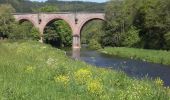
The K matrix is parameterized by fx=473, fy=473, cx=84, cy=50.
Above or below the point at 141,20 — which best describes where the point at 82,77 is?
above

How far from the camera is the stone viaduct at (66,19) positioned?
345 feet

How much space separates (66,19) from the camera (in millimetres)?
109188

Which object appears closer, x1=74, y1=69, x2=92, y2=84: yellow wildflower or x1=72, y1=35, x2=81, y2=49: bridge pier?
x1=74, y1=69, x2=92, y2=84: yellow wildflower

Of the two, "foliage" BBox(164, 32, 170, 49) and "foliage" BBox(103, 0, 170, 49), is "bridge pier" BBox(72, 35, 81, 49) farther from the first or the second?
"foliage" BBox(164, 32, 170, 49)

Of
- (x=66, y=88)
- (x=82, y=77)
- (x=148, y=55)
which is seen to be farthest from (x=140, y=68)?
(x=66, y=88)

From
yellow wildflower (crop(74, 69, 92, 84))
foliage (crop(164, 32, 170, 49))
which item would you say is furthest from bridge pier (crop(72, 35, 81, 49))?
yellow wildflower (crop(74, 69, 92, 84))

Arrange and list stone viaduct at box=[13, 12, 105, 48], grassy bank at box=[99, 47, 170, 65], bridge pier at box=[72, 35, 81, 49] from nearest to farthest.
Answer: grassy bank at box=[99, 47, 170, 65], bridge pier at box=[72, 35, 81, 49], stone viaduct at box=[13, 12, 105, 48]

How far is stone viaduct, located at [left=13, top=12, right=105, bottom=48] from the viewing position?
105125 mm

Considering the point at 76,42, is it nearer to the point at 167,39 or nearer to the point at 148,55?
the point at 167,39

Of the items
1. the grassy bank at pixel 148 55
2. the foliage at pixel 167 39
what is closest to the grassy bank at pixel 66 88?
the grassy bank at pixel 148 55

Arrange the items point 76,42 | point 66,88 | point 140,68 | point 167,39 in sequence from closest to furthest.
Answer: point 66,88 < point 140,68 < point 167,39 < point 76,42

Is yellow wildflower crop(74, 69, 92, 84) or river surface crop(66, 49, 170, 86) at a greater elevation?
yellow wildflower crop(74, 69, 92, 84)

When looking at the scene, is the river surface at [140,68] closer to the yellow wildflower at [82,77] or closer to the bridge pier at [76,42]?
the yellow wildflower at [82,77]

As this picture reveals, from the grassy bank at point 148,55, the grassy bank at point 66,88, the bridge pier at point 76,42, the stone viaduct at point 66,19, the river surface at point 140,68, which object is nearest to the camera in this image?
the grassy bank at point 66,88
